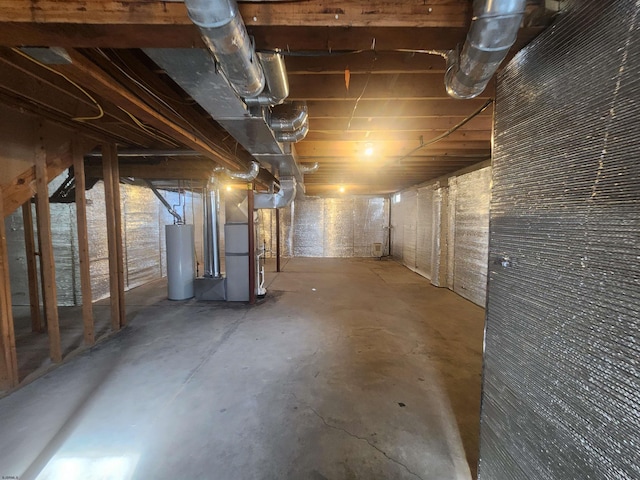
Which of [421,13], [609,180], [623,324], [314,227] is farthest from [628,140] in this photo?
[314,227]

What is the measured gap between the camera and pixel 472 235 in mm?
3982

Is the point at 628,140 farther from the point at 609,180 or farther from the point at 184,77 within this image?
the point at 184,77

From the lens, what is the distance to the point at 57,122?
7.62 feet

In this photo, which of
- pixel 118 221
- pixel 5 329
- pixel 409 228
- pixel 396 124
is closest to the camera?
pixel 5 329

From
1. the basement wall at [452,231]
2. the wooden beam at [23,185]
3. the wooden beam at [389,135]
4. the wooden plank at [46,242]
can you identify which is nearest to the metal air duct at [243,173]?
the wooden beam at [389,135]

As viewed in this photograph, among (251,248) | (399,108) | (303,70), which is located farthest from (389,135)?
(251,248)

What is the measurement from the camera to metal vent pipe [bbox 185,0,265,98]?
824 millimetres

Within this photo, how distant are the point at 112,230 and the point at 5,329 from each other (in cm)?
120

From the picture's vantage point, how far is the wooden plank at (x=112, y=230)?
2867 millimetres

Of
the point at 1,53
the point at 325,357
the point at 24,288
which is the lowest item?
the point at 325,357

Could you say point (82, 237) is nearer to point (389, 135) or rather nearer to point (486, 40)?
point (389, 135)

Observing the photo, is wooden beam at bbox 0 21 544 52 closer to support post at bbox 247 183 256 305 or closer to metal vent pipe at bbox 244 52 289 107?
metal vent pipe at bbox 244 52 289 107

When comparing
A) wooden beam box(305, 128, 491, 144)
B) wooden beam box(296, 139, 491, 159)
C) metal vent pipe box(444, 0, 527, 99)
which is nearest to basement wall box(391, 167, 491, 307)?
wooden beam box(296, 139, 491, 159)

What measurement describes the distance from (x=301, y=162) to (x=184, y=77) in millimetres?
2508
